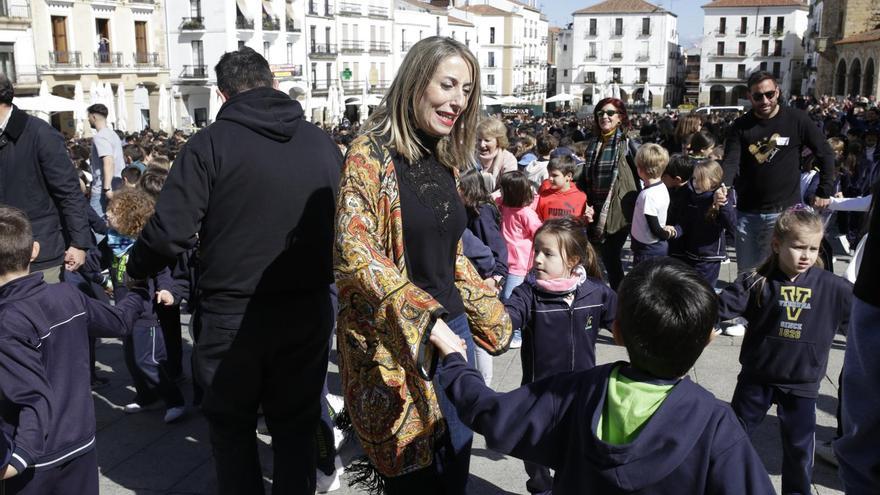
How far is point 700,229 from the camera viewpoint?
20.2 ft

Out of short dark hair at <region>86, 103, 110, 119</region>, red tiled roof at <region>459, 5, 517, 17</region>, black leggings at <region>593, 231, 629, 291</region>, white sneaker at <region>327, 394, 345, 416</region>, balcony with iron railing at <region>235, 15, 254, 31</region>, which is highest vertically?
red tiled roof at <region>459, 5, 517, 17</region>

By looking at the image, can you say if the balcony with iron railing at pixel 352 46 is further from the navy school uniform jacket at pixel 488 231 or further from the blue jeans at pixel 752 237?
the navy school uniform jacket at pixel 488 231

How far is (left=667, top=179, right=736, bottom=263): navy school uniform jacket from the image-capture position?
6.13m

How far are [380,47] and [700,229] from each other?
5629cm

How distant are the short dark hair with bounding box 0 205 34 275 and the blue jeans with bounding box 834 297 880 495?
2.95 m

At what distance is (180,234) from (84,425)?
91 centimetres

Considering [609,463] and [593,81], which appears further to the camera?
[593,81]

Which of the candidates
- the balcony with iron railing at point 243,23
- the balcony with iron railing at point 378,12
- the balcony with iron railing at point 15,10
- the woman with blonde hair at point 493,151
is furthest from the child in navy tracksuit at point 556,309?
the balcony with iron railing at point 378,12

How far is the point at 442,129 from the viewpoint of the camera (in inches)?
104

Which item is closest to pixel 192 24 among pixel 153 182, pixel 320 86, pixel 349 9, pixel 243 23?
pixel 243 23

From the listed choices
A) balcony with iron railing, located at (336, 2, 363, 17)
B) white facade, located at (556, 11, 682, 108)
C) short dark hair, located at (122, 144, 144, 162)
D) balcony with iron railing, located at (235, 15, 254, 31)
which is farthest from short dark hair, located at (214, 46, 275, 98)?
white facade, located at (556, 11, 682, 108)

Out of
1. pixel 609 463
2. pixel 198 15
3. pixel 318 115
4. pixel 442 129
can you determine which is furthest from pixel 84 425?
pixel 318 115

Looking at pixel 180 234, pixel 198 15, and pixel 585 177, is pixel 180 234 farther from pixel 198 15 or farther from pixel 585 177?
pixel 198 15

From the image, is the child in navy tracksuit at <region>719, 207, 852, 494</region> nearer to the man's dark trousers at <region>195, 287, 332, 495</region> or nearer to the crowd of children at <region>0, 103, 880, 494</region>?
the crowd of children at <region>0, 103, 880, 494</region>
